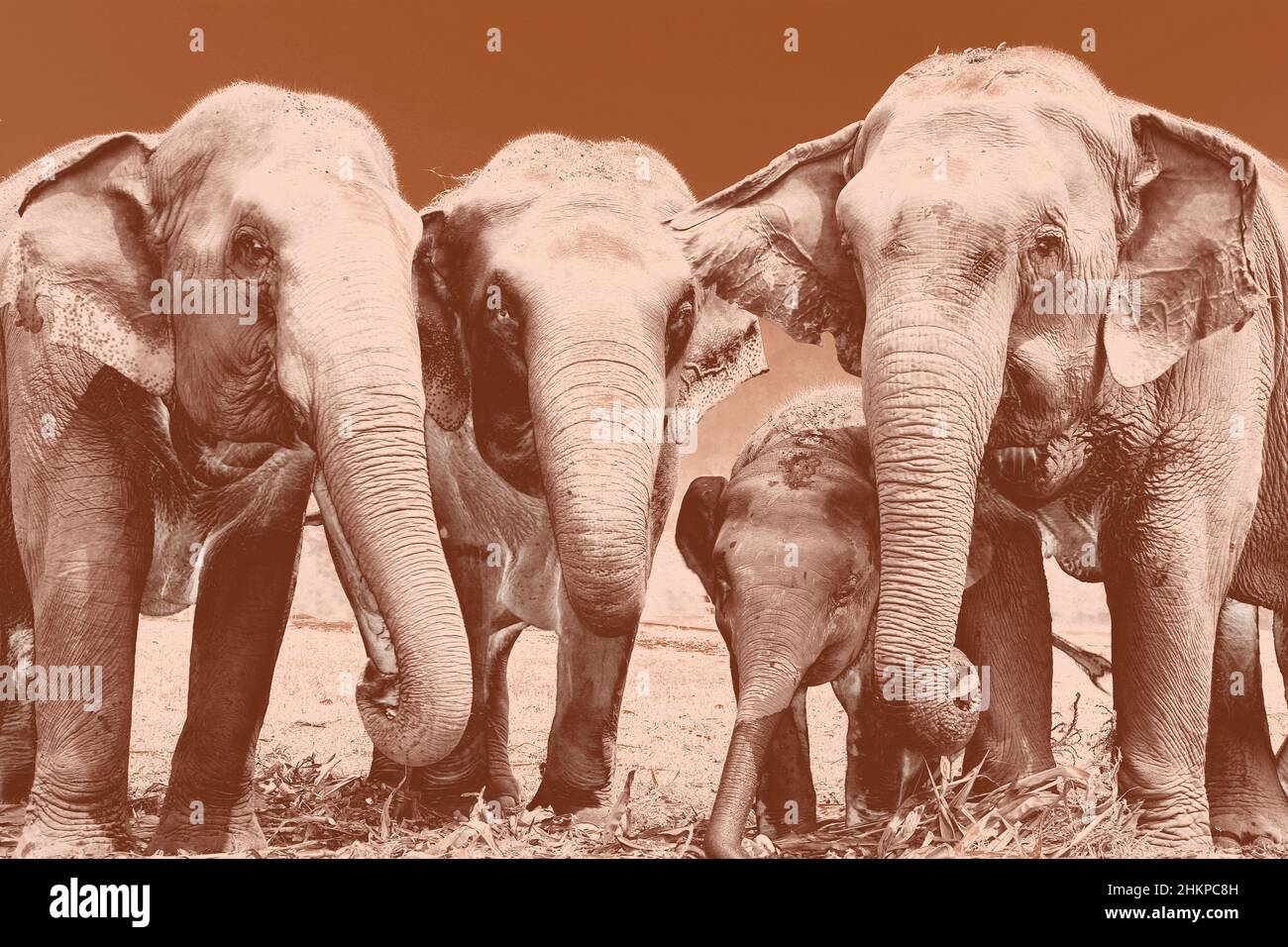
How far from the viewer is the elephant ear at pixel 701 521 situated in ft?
19.1

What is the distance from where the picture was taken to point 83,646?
5.16 m

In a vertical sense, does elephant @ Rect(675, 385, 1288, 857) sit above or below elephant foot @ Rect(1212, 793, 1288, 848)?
above

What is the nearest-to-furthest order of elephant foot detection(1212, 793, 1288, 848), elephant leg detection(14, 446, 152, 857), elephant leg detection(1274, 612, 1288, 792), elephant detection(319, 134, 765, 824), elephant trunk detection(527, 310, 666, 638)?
elephant trunk detection(527, 310, 666, 638) < elephant detection(319, 134, 765, 824) < elephant leg detection(14, 446, 152, 857) < elephant foot detection(1212, 793, 1288, 848) < elephant leg detection(1274, 612, 1288, 792)

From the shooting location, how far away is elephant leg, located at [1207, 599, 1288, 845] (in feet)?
21.3

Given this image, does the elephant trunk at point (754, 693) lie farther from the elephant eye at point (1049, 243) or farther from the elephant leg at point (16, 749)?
the elephant leg at point (16, 749)

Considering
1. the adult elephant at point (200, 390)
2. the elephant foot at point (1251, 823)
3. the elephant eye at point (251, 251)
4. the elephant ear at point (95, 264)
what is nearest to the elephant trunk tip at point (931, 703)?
the adult elephant at point (200, 390)

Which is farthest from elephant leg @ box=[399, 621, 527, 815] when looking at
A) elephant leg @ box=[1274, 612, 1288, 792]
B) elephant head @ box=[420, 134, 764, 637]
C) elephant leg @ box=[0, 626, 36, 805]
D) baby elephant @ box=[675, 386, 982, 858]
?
elephant leg @ box=[1274, 612, 1288, 792]

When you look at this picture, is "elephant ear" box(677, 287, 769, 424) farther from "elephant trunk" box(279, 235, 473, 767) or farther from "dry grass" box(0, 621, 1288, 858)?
"elephant trunk" box(279, 235, 473, 767)

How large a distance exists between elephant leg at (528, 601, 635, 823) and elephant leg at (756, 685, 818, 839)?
574 mm

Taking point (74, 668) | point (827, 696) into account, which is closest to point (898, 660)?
point (74, 668)

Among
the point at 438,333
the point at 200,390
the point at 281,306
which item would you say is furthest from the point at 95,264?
the point at 438,333

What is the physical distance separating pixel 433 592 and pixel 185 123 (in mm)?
1935

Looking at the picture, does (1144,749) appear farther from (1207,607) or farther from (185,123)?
(185,123)

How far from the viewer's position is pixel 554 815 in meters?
5.80
